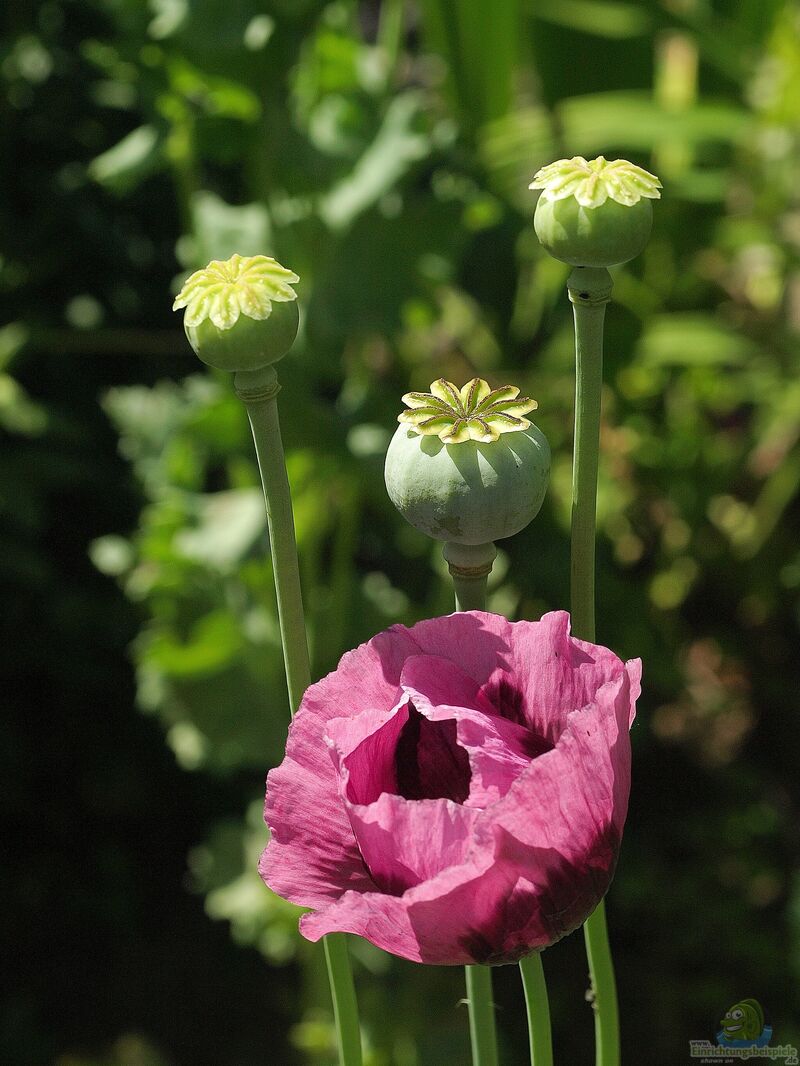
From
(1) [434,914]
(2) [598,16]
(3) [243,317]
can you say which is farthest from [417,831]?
(2) [598,16]

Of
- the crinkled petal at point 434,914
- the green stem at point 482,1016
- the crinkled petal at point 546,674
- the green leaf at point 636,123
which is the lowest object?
the green stem at point 482,1016

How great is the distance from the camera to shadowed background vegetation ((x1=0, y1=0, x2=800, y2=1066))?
4.00 ft

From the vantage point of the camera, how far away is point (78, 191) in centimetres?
151

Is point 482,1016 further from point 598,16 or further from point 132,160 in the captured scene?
point 598,16

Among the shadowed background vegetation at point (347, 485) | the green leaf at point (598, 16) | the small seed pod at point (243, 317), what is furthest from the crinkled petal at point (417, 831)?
the green leaf at point (598, 16)

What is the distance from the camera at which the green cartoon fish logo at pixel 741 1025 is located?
1.37ft

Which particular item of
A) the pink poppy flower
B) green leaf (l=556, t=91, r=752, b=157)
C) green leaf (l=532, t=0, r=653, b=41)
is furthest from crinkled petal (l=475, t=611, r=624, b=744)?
green leaf (l=532, t=0, r=653, b=41)

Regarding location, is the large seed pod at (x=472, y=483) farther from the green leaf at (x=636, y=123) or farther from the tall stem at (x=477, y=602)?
the green leaf at (x=636, y=123)

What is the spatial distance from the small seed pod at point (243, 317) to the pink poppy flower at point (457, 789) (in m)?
0.08

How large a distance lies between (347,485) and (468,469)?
98 cm

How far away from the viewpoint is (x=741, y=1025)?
42cm
